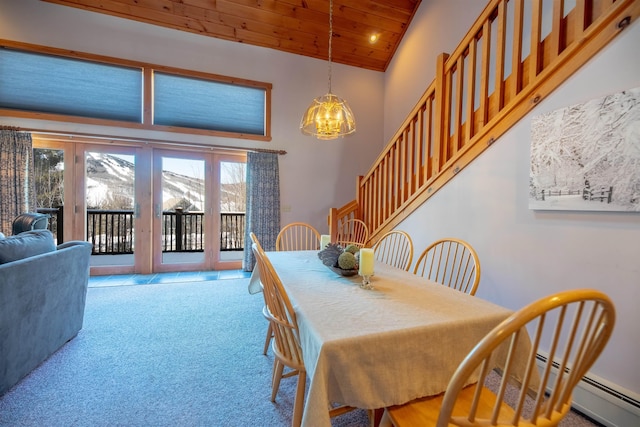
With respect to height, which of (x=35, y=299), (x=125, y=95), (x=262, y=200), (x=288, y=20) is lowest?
(x=35, y=299)

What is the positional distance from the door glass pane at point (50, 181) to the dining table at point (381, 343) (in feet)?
14.2

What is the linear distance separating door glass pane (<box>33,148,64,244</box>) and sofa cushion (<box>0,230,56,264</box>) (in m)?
2.35

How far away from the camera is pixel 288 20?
4188 mm

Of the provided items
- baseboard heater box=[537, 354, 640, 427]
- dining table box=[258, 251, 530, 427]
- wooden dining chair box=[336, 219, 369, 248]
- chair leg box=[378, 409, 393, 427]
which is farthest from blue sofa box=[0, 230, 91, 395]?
baseboard heater box=[537, 354, 640, 427]

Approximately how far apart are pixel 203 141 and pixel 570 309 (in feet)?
14.9

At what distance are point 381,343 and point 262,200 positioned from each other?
3.73 metres

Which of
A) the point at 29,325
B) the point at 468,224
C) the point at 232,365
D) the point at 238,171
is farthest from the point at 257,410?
the point at 238,171

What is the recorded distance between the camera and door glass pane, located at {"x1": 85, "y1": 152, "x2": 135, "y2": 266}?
3.95 m

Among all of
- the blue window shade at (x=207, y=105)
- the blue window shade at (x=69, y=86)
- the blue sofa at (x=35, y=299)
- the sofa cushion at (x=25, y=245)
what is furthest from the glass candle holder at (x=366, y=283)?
the blue window shade at (x=69, y=86)

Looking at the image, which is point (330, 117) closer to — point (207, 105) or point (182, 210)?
point (207, 105)

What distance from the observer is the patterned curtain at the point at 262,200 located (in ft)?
14.4

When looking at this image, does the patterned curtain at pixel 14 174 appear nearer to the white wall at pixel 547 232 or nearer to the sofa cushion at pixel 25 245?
the sofa cushion at pixel 25 245

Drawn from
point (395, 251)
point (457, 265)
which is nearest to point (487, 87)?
point (457, 265)

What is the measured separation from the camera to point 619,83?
141 centimetres
